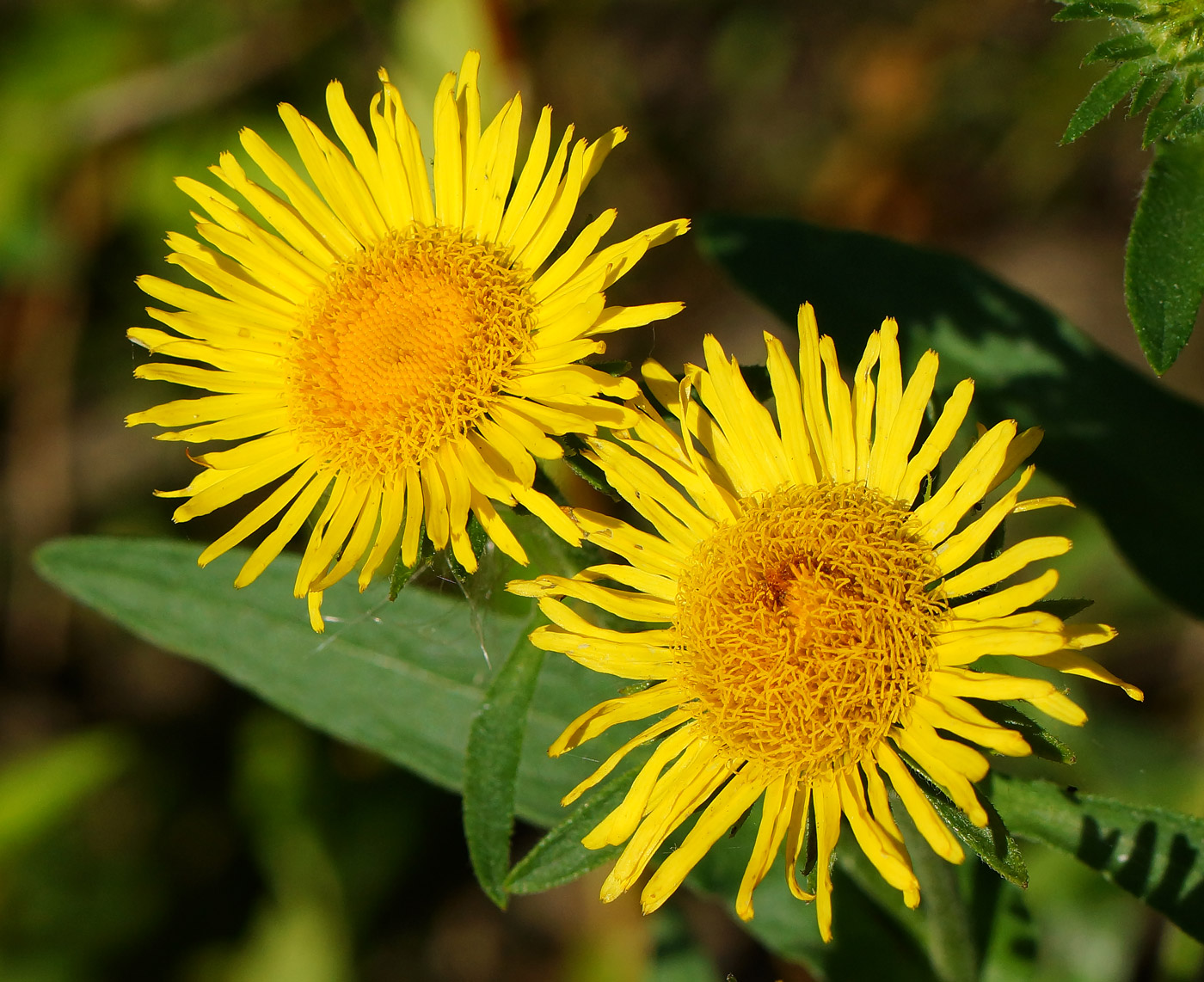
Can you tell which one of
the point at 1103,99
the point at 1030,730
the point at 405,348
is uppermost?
the point at 1103,99

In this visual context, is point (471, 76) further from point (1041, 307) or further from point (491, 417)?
point (1041, 307)

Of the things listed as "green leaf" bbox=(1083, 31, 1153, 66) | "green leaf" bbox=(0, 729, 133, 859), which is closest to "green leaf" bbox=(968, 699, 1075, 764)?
"green leaf" bbox=(1083, 31, 1153, 66)

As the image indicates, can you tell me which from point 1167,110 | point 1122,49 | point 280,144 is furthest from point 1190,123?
point 280,144

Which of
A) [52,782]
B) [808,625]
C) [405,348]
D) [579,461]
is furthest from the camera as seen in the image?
[52,782]

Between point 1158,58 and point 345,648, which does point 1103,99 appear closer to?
point 1158,58

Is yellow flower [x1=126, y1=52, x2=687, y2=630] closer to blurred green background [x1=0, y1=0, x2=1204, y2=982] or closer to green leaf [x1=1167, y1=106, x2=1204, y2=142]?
green leaf [x1=1167, y1=106, x2=1204, y2=142]
